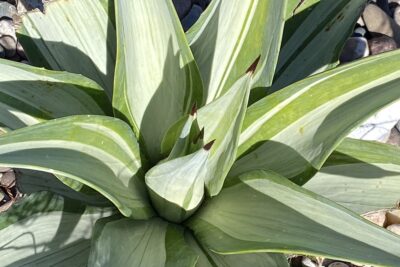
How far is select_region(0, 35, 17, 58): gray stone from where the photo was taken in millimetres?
2070

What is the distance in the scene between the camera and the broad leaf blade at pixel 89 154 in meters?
0.90

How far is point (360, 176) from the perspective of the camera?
126 centimetres

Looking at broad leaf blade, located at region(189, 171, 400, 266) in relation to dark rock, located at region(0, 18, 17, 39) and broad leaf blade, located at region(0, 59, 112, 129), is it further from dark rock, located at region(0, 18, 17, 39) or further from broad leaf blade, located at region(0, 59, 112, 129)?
dark rock, located at region(0, 18, 17, 39)

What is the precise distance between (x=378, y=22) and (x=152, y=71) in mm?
1263

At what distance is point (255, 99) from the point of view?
4.03 feet

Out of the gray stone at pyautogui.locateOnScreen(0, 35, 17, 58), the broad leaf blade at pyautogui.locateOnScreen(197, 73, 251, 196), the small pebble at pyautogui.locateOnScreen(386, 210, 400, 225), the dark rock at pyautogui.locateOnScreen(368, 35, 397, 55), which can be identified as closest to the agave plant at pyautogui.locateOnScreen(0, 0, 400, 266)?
the broad leaf blade at pyautogui.locateOnScreen(197, 73, 251, 196)

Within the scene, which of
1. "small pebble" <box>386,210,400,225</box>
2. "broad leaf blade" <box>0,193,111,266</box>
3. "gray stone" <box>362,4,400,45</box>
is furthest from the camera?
"gray stone" <box>362,4,400,45</box>

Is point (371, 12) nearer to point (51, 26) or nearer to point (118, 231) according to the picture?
point (51, 26)

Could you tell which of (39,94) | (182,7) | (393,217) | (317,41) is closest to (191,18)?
(182,7)

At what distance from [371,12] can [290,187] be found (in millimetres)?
1352

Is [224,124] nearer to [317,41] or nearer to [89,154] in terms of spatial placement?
[89,154]

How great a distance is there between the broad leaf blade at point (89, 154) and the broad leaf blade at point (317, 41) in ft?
1.54

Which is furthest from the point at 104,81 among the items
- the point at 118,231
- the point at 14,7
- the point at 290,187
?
the point at 14,7

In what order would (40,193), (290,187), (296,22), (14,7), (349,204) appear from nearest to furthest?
(290,187), (40,193), (349,204), (296,22), (14,7)
